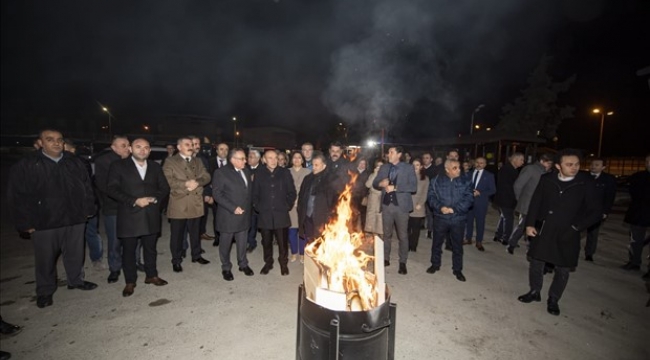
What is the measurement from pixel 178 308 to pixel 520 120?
4205cm

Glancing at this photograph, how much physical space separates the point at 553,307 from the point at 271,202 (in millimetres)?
4497

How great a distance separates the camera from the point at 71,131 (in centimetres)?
4453

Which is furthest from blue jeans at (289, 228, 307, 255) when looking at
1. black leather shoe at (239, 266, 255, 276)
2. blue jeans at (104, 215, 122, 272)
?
blue jeans at (104, 215, 122, 272)

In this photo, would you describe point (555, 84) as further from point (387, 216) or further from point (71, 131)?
point (71, 131)

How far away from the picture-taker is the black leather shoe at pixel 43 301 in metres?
4.07

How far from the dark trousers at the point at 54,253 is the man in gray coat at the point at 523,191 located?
818 centimetres

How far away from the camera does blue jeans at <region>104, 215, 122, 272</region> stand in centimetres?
505

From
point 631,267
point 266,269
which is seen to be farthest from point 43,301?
point 631,267

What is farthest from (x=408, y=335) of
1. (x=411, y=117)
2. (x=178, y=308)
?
(x=411, y=117)

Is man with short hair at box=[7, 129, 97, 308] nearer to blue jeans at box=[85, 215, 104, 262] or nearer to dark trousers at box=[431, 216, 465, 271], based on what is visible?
blue jeans at box=[85, 215, 104, 262]

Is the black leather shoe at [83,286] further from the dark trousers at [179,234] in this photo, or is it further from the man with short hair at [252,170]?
the man with short hair at [252,170]

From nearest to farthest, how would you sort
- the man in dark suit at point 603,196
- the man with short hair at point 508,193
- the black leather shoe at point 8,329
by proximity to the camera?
the black leather shoe at point 8,329
the man in dark suit at point 603,196
the man with short hair at point 508,193

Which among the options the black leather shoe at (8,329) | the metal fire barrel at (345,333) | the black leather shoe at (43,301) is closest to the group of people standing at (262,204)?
the black leather shoe at (43,301)

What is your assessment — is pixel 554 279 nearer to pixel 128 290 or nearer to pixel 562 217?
pixel 562 217
